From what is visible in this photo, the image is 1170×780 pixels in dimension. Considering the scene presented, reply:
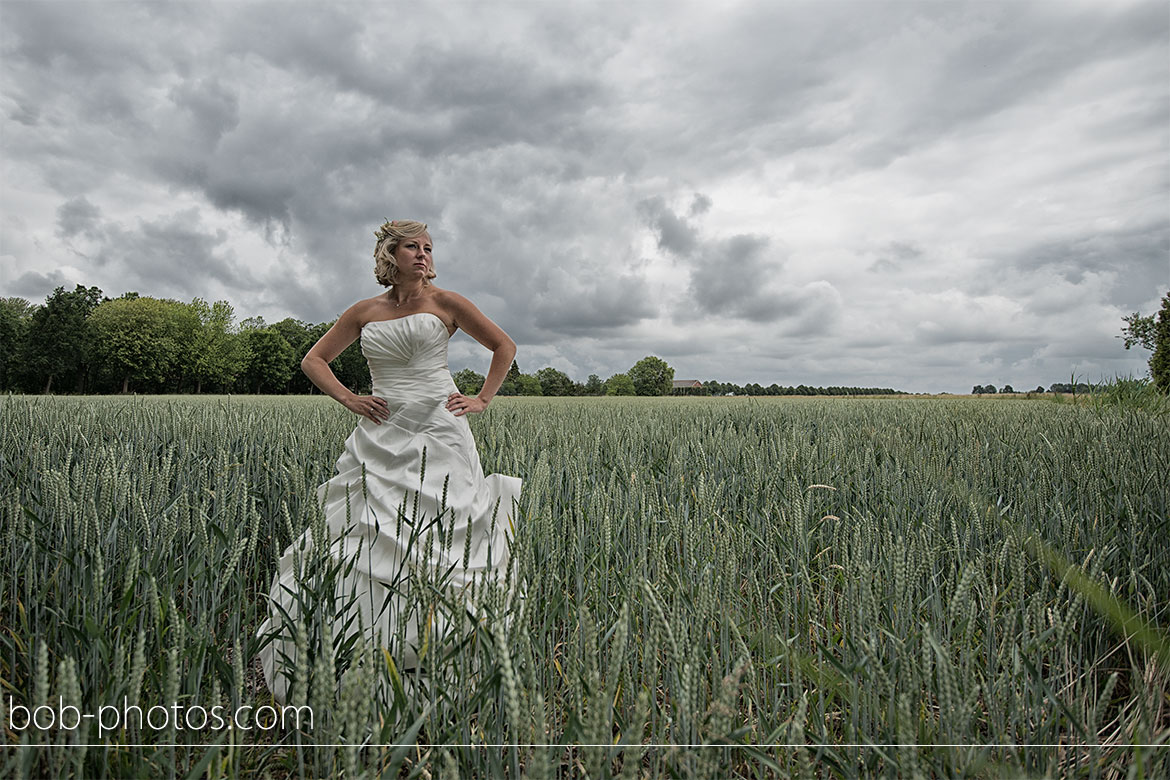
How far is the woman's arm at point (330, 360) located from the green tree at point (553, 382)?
55.1 m

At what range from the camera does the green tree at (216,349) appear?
5347cm

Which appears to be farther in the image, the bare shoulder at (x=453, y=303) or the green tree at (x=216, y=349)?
the green tree at (x=216, y=349)

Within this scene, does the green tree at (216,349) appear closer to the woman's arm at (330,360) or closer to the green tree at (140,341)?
the green tree at (140,341)

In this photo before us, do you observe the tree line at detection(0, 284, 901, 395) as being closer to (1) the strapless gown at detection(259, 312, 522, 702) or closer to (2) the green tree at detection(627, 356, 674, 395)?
(2) the green tree at detection(627, 356, 674, 395)

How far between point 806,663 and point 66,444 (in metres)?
5.02

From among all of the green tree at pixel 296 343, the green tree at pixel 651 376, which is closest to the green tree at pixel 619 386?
the green tree at pixel 651 376

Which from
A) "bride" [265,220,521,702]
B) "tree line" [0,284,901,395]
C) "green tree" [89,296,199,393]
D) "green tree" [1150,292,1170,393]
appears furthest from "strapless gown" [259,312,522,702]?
"green tree" [89,296,199,393]

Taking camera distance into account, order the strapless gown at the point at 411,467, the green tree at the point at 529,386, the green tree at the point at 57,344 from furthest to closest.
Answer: the green tree at the point at 529,386
the green tree at the point at 57,344
the strapless gown at the point at 411,467

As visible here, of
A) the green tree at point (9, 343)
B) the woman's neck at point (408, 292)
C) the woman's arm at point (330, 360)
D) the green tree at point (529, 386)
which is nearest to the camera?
the woman's arm at point (330, 360)

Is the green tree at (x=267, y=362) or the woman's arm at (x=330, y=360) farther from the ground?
the green tree at (x=267, y=362)

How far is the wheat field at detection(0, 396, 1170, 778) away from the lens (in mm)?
1147

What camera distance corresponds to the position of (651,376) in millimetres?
82875

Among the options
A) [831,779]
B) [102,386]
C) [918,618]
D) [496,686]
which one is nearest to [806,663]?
[831,779]

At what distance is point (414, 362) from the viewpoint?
313cm
